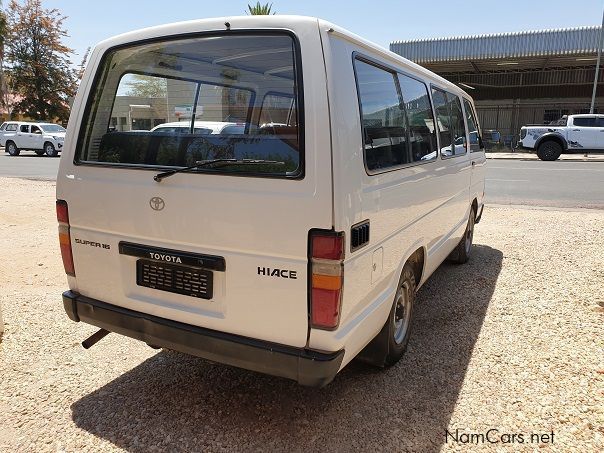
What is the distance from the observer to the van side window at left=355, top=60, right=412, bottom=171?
2520 millimetres

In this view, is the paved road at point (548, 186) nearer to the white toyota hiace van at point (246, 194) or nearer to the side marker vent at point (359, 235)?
the white toyota hiace van at point (246, 194)

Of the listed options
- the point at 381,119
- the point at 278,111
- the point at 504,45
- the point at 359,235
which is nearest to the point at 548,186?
the point at 381,119

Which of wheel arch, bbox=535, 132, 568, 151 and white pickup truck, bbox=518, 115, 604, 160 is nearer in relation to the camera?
white pickup truck, bbox=518, 115, 604, 160

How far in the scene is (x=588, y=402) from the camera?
2.87m

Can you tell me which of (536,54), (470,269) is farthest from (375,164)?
(536,54)

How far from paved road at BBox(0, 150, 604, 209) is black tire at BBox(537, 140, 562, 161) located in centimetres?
327

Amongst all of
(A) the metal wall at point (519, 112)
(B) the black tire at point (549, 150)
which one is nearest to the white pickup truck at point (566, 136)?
(B) the black tire at point (549, 150)

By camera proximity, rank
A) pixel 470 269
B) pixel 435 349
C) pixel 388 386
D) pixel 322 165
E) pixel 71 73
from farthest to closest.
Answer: pixel 71 73 → pixel 470 269 → pixel 435 349 → pixel 388 386 → pixel 322 165

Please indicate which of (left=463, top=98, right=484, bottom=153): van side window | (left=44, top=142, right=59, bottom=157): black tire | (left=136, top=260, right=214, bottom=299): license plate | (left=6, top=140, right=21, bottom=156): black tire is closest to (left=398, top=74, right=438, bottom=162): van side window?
(left=136, top=260, right=214, bottom=299): license plate

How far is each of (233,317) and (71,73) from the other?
1855 inches

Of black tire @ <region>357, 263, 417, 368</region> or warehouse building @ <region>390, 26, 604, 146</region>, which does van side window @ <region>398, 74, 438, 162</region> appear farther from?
warehouse building @ <region>390, 26, 604, 146</region>

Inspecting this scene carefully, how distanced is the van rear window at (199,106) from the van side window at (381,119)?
433 mm

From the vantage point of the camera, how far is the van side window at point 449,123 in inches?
156

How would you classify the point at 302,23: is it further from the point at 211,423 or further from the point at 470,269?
the point at 470,269
